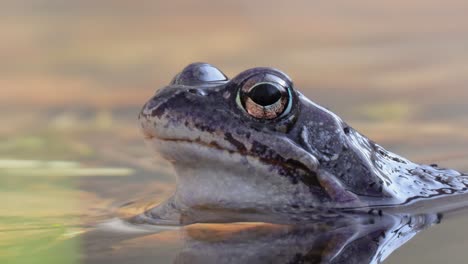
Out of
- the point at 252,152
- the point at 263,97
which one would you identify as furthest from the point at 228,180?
the point at 263,97

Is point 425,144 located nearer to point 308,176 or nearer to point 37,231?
point 308,176

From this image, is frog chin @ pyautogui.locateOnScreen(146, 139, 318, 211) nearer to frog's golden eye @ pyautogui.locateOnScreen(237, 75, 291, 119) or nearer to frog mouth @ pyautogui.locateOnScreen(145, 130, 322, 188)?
frog mouth @ pyautogui.locateOnScreen(145, 130, 322, 188)

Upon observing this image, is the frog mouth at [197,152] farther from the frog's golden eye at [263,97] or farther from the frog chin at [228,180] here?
the frog's golden eye at [263,97]

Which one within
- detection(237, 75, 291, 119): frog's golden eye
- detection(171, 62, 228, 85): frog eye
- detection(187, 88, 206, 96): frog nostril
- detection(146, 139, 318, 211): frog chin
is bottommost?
detection(146, 139, 318, 211): frog chin

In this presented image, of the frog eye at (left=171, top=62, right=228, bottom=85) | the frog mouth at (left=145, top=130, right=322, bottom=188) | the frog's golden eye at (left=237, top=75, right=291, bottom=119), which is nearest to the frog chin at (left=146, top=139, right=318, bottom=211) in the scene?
the frog mouth at (left=145, top=130, right=322, bottom=188)

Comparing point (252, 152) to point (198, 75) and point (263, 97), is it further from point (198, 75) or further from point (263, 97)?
point (198, 75)

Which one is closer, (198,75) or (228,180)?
(228,180)

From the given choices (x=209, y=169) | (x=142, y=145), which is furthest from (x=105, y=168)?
(x=209, y=169)

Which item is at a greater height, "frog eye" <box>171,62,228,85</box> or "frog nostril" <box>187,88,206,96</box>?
"frog eye" <box>171,62,228,85</box>
